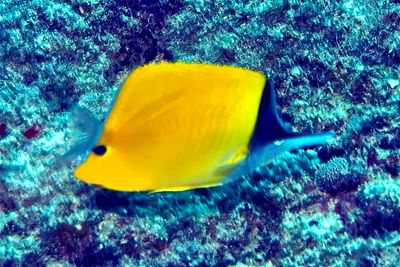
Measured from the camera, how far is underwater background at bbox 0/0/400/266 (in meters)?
2.11

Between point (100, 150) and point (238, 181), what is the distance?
3.09ft

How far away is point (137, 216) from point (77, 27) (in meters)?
1.09

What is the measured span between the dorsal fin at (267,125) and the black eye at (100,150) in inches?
17.5

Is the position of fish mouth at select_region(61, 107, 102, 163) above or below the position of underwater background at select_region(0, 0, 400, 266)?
above

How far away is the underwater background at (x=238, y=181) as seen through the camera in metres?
2.11

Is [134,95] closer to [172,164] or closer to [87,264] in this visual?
[172,164]

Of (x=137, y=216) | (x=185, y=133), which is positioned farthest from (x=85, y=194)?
(x=185, y=133)

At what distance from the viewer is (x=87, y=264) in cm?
215

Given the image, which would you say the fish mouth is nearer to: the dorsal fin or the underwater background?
the dorsal fin

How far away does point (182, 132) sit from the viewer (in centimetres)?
139

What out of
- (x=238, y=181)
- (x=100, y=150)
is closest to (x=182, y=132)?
(x=100, y=150)

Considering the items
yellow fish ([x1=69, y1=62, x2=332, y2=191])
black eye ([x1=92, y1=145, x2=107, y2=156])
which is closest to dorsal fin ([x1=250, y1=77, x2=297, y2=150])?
yellow fish ([x1=69, y1=62, x2=332, y2=191])

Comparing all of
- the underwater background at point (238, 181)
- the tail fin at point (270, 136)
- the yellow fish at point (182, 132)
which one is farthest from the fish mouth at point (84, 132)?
the underwater background at point (238, 181)

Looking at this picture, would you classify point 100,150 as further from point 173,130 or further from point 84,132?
point 173,130
